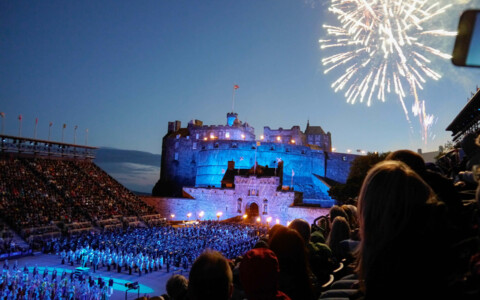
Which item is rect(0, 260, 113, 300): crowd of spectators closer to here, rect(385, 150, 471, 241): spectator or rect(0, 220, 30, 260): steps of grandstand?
rect(0, 220, 30, 260): steps of grandstand

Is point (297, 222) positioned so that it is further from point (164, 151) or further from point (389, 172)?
point (164, 151)

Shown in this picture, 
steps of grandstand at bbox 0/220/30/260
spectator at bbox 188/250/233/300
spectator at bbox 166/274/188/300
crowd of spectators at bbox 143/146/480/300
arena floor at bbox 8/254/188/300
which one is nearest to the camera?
crowd of spectators at bbox 143/146/480/300

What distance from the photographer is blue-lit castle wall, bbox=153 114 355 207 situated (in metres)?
50.5

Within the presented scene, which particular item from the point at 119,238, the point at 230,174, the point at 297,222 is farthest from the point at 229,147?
the point at 297,222

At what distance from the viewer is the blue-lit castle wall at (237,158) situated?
5053 centimetres

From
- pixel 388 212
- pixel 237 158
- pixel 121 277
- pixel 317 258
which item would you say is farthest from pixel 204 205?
pixel 388 212

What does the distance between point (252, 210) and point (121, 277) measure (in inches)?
1031

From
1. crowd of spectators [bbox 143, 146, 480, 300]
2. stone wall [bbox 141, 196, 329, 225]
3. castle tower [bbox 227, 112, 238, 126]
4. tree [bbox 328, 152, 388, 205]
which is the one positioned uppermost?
castle tower [bbox 227, 112, 238, 126]

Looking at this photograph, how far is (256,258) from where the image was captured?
2473 mm

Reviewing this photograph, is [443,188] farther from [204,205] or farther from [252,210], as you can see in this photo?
[204,205]

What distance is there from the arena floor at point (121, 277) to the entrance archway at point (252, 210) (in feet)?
75.8

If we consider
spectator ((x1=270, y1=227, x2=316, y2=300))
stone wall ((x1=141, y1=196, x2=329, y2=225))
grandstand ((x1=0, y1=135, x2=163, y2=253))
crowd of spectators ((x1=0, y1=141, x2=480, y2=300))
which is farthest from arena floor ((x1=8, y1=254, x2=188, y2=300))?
stone wall ((x1=141, y1=196, x2=329, y2=225))

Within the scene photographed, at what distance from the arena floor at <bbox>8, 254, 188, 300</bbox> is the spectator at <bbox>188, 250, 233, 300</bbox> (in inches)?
510

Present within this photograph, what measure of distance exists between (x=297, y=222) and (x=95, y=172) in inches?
1527
